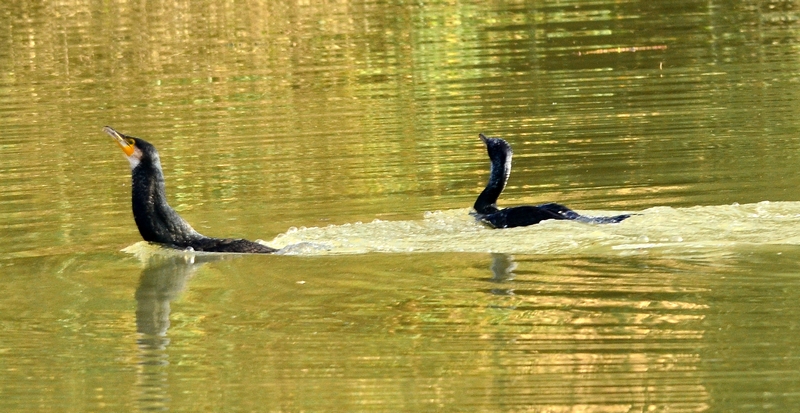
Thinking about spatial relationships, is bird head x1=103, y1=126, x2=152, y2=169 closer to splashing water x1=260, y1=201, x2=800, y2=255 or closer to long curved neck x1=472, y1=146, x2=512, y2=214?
splashing water x1=260, y1=201, x2=800, y2=255

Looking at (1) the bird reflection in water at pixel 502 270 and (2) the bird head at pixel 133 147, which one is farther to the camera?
(2) the bird head at pixel 133 147

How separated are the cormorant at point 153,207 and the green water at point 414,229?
0.59 ft

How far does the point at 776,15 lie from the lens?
85.1 feet

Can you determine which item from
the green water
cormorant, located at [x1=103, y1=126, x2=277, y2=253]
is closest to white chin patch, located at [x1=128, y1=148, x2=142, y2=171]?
cormorant, located at [x1=103, y1=126, x2=277, y2=253]

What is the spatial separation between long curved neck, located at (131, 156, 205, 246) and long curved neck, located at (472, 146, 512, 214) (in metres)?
2.34

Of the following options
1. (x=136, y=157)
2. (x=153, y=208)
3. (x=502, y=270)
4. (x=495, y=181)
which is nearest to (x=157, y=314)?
(x=153, y=208)

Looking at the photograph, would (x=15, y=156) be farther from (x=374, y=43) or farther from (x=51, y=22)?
(x=51, y=22)

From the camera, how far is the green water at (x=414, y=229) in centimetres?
754

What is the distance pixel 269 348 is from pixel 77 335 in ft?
4.44

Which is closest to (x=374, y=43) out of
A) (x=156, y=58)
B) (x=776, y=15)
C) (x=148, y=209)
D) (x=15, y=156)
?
(x=156, y=58)

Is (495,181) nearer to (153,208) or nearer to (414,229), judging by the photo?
(414,229)

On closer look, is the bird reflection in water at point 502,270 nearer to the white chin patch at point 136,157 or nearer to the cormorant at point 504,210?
the cormorant at point 504,210

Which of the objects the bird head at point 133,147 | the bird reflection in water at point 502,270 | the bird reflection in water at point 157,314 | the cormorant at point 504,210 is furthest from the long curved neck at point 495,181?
the bird head at point 133,147

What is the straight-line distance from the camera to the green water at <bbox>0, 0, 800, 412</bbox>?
754 centimetres
